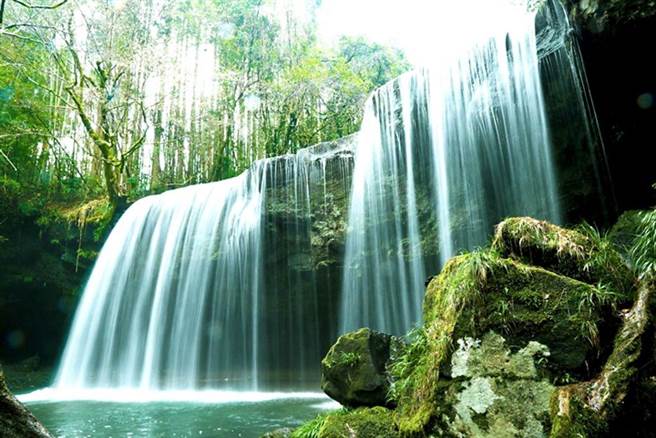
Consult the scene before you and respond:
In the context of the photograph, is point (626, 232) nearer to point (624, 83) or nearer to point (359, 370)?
point (624, 83)

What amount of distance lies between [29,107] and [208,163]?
720 cm

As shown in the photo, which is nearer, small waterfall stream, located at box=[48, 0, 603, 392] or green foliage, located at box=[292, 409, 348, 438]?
green foliage, located at box=[292, 409, 348, 438]

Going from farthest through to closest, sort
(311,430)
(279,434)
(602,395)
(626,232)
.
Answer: (626,232) → (279,434) → (311,430) → (602,395)

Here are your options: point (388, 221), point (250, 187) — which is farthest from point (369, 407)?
point (250, 187)

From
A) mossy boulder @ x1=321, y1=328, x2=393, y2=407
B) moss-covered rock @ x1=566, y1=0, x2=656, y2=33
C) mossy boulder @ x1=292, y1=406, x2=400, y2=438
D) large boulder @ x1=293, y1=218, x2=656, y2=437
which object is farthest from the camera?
moss-covered rock @ x1=566, y1=0, x2=656, y2=33

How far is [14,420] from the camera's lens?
7.45ft

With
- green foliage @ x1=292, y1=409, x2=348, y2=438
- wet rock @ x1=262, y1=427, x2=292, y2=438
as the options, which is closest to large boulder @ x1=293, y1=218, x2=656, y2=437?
green foliage @ x1=292, y1=409, x2=348, y2=438

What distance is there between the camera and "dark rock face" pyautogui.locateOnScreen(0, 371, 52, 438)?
7.34ft

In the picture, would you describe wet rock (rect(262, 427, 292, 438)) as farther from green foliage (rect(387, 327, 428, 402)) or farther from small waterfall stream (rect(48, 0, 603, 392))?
small waterfall stream (rect(48, 0, 603, 392))

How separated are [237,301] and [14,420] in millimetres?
10009

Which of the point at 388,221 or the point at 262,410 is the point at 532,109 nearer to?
the point at 388,221

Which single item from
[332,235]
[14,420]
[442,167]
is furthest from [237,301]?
[14,420]

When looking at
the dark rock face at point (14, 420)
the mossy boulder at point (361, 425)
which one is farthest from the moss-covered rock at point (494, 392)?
the dark rock face at point (14, 420)

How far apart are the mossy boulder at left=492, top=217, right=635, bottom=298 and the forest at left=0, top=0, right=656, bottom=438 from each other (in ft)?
0.06
